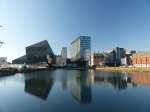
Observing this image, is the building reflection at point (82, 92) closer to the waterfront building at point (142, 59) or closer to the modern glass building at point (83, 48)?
the waterfront building at point (142, 59)

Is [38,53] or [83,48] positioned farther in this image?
[83,48]

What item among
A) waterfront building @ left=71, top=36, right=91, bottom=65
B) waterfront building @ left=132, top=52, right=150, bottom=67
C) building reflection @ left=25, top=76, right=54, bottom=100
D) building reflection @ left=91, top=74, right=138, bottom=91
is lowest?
building reflection @ left=25, top=76, right=54, bottom=100

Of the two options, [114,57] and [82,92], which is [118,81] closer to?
[82,92]

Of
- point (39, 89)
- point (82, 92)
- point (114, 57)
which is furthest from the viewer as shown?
point (114, 57)

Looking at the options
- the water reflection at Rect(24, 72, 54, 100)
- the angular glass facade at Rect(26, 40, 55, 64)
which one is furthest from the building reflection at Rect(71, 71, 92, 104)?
the angular glass facade at Rect(26, 40, 55, 64)

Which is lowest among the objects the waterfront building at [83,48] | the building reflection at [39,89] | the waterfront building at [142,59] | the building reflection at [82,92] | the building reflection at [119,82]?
the building reflection at [39,89]

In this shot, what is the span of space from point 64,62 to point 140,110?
584 ft

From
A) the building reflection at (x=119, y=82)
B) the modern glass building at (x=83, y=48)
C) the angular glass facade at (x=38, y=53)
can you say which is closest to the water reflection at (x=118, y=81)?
the building reflection at (x=119, y=82)

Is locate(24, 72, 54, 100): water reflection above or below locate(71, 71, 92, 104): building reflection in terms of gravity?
below

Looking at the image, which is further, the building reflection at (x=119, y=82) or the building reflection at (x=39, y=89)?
the building reflection at (x=119, y=82)

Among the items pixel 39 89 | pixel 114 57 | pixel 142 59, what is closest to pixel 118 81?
pixel 39 89

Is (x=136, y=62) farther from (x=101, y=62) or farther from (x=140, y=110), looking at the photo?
(x=140, y=110)

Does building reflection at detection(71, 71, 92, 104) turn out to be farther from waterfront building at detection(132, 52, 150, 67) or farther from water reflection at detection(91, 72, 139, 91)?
waterfront building at detection(132, 52, 150, 67)

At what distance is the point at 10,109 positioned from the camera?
55.0ft
